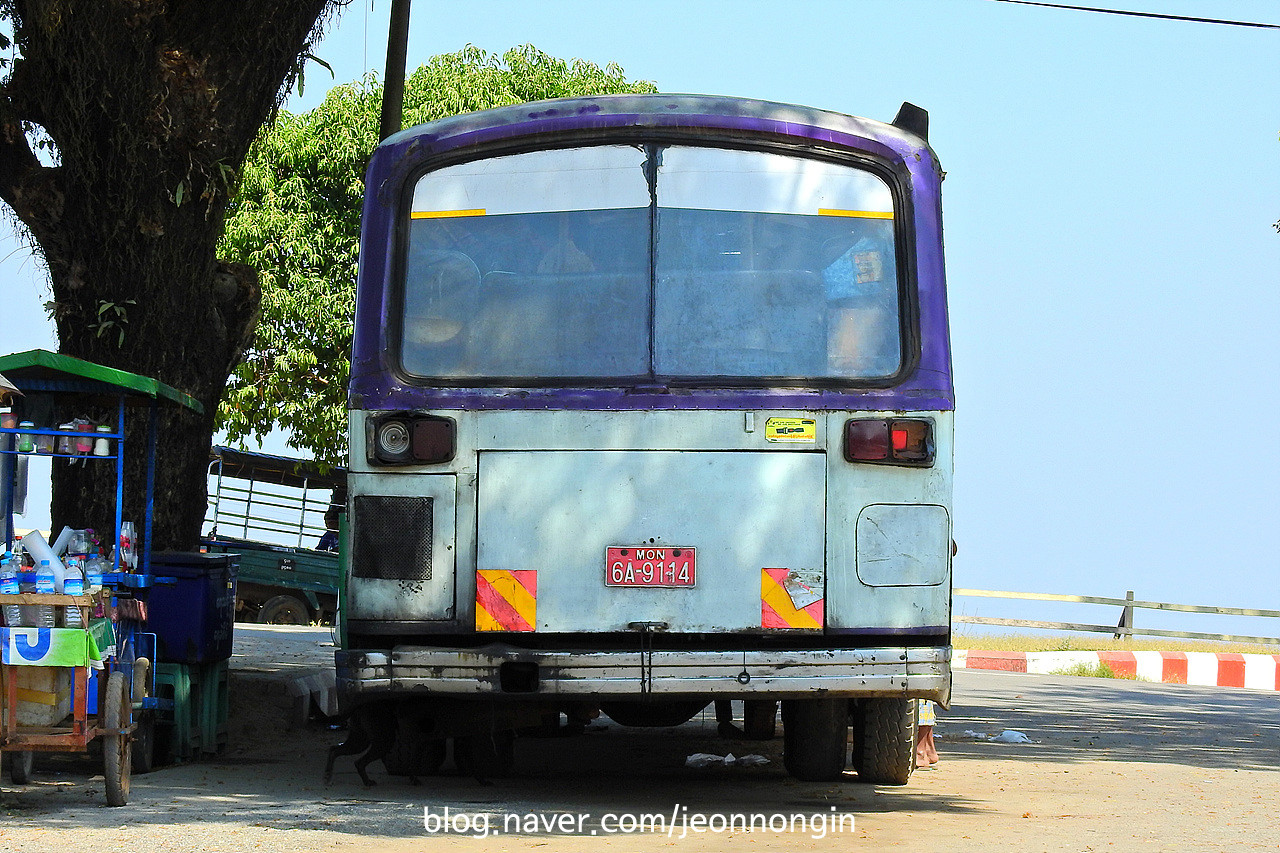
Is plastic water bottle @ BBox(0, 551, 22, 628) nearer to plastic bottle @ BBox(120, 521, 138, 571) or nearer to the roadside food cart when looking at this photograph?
the roadside food cart

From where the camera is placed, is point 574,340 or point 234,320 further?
point 234,320

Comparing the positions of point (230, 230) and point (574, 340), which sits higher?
point (230, 230)

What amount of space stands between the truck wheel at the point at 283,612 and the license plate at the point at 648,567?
1621 centimetres

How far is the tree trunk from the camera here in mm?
9234

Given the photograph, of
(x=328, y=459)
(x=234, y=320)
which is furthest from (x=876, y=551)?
(x=328, y=459)

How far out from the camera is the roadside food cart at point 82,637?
21.4ft

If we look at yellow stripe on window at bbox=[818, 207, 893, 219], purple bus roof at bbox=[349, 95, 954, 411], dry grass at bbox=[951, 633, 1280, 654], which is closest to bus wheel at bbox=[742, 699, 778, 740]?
purple bus roof at bbox=[349, 95, 954, 411]

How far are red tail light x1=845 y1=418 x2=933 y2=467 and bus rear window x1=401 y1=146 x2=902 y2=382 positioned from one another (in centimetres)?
23

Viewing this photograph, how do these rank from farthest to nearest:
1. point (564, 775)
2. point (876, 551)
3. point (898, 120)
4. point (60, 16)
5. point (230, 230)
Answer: point (230, 230)
point (60, 16)
point (564, 775)
point (898, 120)
point (876, 551)

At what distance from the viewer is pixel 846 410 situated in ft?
20.7

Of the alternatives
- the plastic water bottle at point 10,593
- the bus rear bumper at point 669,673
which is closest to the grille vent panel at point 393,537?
the bus rear bumper at point 669,673

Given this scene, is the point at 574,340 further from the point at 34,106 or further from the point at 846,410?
the point at 34,106

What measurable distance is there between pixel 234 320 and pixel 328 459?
1332 centimetres

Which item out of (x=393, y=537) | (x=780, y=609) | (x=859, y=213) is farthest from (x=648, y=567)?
(x=859, y=213)
